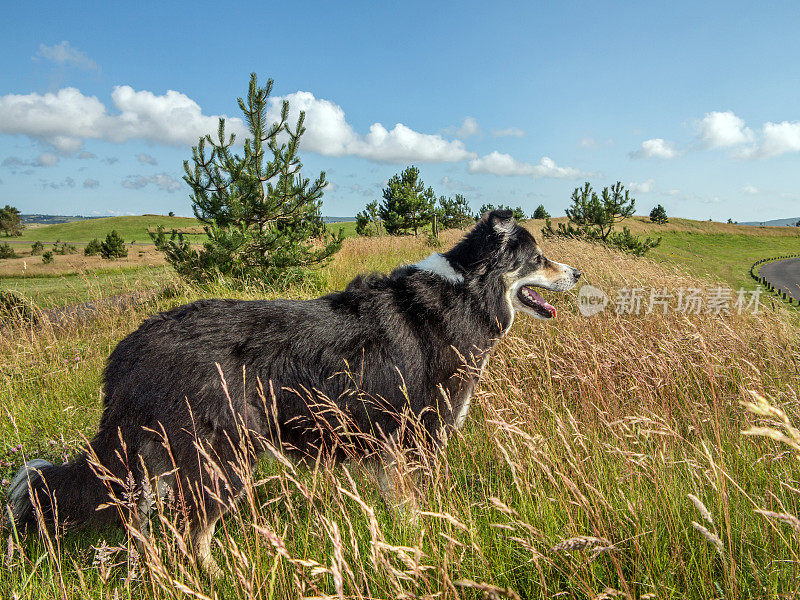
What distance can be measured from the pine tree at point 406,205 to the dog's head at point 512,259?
1802 cm

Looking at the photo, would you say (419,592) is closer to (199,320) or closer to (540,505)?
(540,505)

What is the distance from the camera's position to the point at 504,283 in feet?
11.1

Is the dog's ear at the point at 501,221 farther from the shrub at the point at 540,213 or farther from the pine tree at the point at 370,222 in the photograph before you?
the shrub at the point at 540,213

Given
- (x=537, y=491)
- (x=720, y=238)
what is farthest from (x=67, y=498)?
(x=720, y=238)

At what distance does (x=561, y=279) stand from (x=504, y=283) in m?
0.73

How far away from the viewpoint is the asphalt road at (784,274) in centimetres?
2548

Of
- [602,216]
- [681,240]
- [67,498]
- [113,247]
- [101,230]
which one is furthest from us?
[101,230]

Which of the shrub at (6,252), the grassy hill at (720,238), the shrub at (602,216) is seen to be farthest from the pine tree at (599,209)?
the shrub at (6,252)

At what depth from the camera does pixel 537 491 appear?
2270 mm

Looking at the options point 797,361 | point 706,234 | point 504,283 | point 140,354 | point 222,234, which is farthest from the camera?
point 706,234

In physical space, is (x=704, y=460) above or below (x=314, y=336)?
below

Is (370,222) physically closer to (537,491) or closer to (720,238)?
(537,491)

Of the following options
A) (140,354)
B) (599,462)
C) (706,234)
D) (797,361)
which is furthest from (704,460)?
(706,234)

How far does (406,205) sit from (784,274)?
31.1 metres
